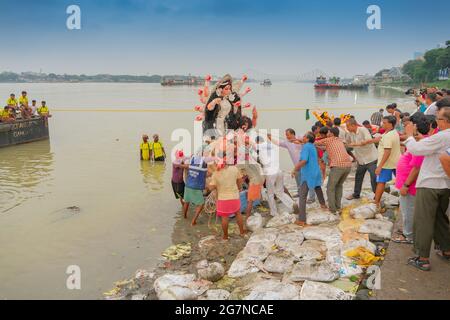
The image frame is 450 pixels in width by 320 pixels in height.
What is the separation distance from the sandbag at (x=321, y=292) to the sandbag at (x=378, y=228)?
1.81 m

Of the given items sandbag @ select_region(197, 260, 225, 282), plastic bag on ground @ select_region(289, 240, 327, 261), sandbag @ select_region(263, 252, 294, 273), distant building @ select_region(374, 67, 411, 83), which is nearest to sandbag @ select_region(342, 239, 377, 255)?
plastic bag on ground @ select_region(289, 240, 327, 261)

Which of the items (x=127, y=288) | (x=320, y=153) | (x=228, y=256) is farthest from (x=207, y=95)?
→ (x=127, y=288)

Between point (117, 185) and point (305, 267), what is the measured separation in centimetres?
687

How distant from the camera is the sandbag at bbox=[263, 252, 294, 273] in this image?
4906 millimetres

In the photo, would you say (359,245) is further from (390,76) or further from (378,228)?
(390,76)

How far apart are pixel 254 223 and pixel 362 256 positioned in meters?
2.27

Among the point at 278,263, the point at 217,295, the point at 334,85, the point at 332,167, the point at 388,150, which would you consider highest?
the point at 334,85

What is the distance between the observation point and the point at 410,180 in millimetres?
4703

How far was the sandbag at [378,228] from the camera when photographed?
5507 millimetres

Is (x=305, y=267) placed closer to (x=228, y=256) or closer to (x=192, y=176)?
(x=228, y=256)

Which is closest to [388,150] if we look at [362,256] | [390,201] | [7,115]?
[390,201]

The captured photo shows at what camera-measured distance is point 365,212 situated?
620 cm
